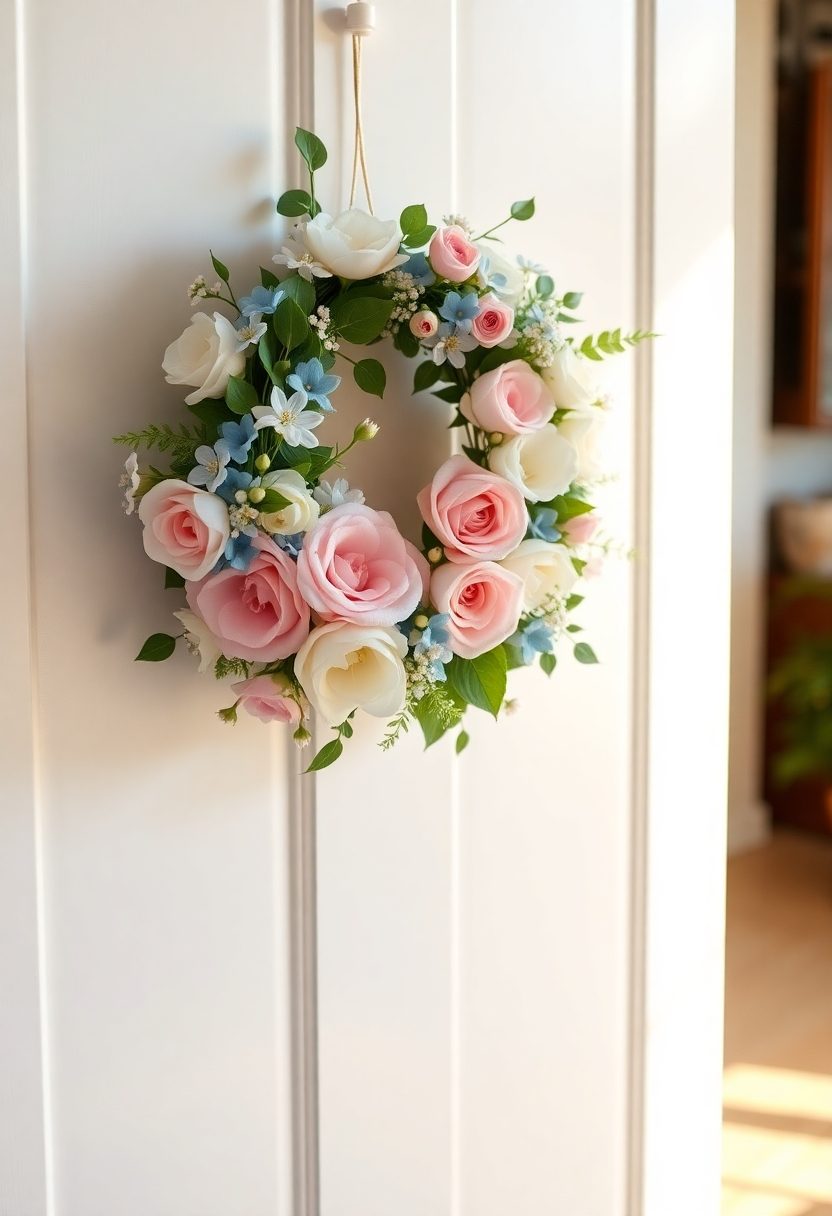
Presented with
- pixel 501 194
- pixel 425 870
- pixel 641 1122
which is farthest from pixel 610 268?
pixel 641 1122

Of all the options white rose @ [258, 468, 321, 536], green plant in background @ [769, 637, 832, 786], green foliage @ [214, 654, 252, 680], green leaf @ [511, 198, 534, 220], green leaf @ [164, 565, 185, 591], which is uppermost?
green leaf @ [511, 198, 534, 220]

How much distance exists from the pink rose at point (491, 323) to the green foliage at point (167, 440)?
0.25 metres

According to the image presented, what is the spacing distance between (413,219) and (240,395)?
8.9 inches

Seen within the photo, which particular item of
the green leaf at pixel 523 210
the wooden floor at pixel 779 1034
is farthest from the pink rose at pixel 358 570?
the wooden floor at pixel 779 1034

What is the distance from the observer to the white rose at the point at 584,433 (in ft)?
3.58

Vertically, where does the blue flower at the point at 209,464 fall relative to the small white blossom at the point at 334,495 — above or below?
above

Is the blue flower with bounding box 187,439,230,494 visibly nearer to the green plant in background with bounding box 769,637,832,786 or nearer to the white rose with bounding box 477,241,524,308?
the white rose with bounding box 477,241,524,308

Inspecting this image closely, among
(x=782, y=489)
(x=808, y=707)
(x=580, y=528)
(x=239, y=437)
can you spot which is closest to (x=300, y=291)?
(x=239, y=437)

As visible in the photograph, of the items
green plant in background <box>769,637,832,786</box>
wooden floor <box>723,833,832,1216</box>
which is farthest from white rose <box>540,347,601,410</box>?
green plant in background <box>769,637,832,786</box>

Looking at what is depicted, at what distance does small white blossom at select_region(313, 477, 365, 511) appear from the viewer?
0.96 m

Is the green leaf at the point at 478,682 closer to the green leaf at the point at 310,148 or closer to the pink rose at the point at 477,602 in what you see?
the pink rose at the point at 477,602

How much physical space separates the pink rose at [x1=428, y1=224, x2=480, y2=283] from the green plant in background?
2519 mm

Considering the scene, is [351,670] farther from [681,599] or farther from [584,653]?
[681,599]

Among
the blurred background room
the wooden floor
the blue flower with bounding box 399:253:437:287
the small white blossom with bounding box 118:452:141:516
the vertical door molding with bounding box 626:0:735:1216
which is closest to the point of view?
the small white blossom with bounding box 118:452:141:516
